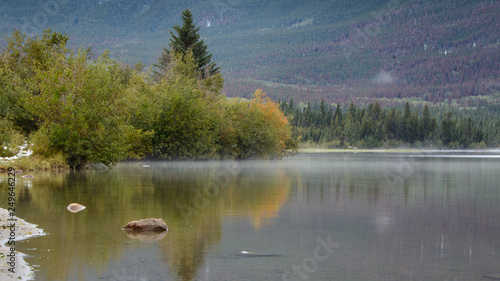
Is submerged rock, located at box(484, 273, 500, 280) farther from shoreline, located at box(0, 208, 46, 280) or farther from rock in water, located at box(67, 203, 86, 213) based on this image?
rock in water, located at box(67, 203, 86, 213)

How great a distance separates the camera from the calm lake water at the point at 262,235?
14.6 m

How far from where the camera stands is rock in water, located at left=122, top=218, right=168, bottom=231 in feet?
64.6

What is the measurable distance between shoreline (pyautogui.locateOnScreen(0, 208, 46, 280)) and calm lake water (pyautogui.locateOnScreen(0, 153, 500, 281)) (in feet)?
1.09

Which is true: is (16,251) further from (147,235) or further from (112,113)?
(112,113)

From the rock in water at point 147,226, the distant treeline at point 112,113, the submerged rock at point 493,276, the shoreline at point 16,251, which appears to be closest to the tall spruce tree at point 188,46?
the distant treeline at point 112,113

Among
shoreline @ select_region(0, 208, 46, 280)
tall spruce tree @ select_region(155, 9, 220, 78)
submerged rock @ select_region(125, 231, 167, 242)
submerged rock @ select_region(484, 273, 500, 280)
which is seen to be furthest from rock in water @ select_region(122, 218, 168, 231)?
tall spruce tree @ select_region(155, 9, 220, 78)

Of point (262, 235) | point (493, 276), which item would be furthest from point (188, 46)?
point (493, 276)

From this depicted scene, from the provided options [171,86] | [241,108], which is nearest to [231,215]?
[171,86]

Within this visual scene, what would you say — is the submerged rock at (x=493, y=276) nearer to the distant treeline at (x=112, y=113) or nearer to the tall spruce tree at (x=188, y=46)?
the distant treeline at (x=112, y=113)

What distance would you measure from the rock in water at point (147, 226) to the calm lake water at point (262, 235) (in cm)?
44

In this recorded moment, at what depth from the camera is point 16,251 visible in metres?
Result: 15.9

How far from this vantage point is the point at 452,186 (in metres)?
41.8

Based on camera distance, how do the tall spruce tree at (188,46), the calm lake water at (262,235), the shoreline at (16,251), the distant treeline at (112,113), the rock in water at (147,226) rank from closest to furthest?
the shoreline at (16,251)
the calm lake water at (262,235)
the rock in water at (147,226)
the distant treeline at (112,113)
the tall spruce tree at (188,46)

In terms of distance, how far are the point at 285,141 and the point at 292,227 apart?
3316 inches
